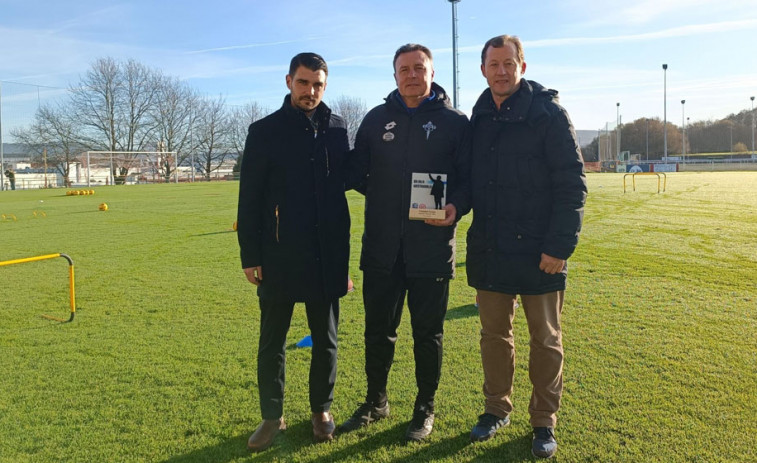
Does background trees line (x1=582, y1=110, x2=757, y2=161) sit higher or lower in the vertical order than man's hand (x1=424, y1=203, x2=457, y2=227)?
higher

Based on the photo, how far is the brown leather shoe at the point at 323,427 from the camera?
128 inches

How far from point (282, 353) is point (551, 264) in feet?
5.31

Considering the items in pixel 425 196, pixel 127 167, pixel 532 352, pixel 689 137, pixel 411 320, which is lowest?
pixel 532 352

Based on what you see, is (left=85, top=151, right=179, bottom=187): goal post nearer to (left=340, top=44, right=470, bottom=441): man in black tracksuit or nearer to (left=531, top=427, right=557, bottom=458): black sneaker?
(left=340, top=44, right=470, bottom=441): man in black tracksuit

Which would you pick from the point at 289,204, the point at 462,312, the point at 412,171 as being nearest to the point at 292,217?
the point at 289,204

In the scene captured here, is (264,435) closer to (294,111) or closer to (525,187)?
(294,111)

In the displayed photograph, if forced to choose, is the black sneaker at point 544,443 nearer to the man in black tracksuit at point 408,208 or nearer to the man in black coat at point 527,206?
the man in black coat at point 527,206

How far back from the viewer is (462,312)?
5.94 metres

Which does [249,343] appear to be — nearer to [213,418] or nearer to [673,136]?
[213,418]

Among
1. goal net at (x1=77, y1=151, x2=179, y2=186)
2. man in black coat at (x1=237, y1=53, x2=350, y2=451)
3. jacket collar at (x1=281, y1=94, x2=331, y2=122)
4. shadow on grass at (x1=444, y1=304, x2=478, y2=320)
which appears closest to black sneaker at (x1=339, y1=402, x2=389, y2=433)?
man in black coat at (x1=237, y1=53, x2=350, y2=451)

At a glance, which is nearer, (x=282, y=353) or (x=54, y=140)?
(x=282, y=353)

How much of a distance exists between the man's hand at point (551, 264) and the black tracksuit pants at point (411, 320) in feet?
1.80

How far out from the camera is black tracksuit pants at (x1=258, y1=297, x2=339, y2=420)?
Answer: 324cm

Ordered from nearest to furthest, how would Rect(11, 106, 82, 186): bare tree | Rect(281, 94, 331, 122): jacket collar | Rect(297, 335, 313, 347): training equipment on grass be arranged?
1. Rect(281, 94, 331, 122): jacket collar
2. Rect(297, 335, 313, 347): training equipment on grass
3. Rect(11, 106, 82, 186): bare tree
